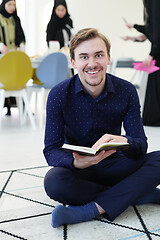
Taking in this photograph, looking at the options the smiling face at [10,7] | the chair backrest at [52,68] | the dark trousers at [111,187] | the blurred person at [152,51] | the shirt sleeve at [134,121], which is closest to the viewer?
the dark trousers at [111,187]

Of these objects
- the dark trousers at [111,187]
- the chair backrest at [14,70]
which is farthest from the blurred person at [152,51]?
the dark trousers at [111,187]

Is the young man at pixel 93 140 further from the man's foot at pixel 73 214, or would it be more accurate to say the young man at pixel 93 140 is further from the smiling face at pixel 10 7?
the smiling face at pixel 10 7

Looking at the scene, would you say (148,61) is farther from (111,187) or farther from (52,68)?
(111,187)

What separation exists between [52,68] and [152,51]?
0.98 meters

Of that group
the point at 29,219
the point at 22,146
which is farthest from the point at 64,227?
the point at 22,146

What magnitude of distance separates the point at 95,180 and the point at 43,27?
5.48 metres

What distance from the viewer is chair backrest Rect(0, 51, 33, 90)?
2.90m

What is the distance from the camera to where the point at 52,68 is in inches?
126

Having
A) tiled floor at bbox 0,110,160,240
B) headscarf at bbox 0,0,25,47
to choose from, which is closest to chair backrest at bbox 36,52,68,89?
headscarf at bbox 0,0,25,47

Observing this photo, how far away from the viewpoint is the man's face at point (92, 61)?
1.28 meters

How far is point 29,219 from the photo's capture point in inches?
49.9

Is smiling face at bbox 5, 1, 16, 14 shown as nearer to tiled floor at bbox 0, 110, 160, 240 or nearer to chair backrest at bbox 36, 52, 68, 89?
chair backrest at bbox 36, 52, 68, 89

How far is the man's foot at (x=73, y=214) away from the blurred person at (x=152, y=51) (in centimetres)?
211

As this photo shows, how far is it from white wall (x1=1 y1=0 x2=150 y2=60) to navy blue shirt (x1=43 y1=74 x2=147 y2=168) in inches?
202
